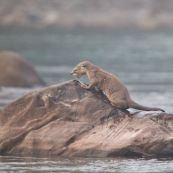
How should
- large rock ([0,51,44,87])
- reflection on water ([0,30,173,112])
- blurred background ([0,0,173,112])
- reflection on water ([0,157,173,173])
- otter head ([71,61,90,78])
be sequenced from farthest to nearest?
blurred background ([0,0,173,112])
reflection on water ([0,30,173,112])
large rock ([0,51,44,87])
otter head ([71,61,90,78])
reflection on water ([0,157,173,173])

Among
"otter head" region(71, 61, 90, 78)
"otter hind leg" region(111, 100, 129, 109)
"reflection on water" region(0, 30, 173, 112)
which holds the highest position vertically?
"reflection on water" region(0, 30, 173, 112)

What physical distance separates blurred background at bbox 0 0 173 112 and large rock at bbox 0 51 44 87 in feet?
2.97

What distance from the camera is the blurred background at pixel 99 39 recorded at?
4244 centimetres

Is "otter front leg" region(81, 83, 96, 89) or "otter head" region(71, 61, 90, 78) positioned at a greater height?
"otter head" region(71, 61, 90, 78)

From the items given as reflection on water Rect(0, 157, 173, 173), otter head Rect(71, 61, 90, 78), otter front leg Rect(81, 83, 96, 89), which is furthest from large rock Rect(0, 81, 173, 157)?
otter head Rect(71, 61, 90, 78)

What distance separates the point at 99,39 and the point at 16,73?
55739 millimetres

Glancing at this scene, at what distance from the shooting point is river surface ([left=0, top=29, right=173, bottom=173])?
60.7 ft

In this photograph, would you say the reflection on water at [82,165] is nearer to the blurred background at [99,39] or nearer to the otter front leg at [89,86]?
the otter front leg at [89,86]

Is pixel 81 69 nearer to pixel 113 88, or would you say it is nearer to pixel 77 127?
pixel 113 88

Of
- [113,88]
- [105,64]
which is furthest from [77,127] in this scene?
[105,64]

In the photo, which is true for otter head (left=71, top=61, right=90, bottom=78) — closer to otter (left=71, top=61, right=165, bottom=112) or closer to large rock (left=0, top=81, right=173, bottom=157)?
otter (left=71, top=61, right=165, bottom=112)

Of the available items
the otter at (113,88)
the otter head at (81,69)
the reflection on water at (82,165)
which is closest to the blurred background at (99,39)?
the otter head at (81,69)

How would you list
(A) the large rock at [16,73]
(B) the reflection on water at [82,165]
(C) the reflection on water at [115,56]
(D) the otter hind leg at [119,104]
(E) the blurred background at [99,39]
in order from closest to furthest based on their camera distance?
(B) the reflection on water at [82,165] → (D) the otter hind leg at [119,104] → (A) the large rock at [16,73] → (C) the reflection on water at [115,56] → (E) the blurred background at [99,39]

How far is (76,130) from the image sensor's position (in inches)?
772
